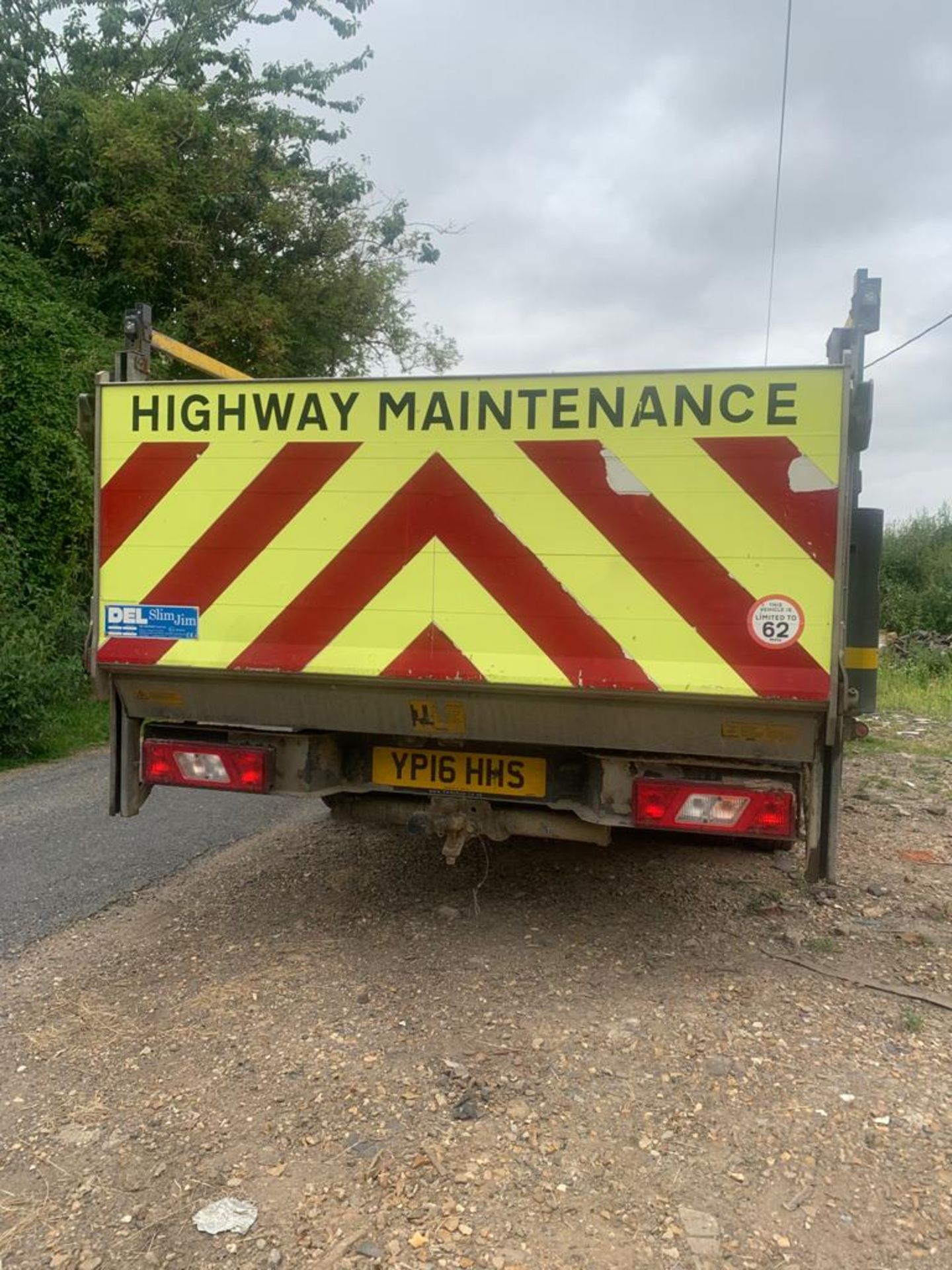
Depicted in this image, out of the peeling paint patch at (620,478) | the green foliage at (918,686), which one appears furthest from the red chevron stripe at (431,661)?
the green foliage at (918,686)

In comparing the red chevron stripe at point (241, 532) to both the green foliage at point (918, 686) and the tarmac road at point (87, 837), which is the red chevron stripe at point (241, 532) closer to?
the tarmac road at point (87, 837)

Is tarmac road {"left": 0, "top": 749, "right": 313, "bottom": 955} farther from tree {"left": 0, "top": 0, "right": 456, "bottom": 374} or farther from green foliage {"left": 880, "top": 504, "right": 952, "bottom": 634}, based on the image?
green foliage {"left": 880, "top": 504, "right": 952, "bottom": 634}

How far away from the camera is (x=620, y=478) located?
313cm

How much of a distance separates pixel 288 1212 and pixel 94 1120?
72cm

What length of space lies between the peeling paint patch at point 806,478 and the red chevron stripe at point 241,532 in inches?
58.8

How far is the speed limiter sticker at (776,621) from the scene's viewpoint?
2990 millimetres

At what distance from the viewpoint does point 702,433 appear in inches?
120

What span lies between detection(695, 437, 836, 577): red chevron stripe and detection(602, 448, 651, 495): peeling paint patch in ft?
0.80

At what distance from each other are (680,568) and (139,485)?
2040 mm

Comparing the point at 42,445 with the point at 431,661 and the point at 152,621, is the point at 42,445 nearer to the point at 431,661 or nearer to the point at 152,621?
the point at 152,621

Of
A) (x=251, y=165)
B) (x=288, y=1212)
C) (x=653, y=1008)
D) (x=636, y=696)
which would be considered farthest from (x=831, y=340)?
(x=251, y=165)

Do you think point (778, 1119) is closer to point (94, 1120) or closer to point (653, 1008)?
point (653, 1008)

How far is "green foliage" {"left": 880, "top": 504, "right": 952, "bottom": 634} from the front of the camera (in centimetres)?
2327

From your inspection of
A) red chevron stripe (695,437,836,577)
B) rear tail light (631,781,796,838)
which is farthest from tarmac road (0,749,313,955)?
red chevron stripe (695,437,836,577)
